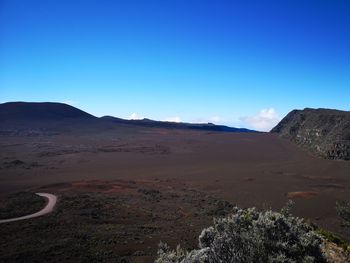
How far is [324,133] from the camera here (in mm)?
68062

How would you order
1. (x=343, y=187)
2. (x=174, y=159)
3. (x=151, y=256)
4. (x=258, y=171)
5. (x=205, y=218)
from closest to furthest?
(x=151, y=256)
(x=205, y=218)
(x=343, y=187)
(x=258, y=171)
(x=174, y=159)

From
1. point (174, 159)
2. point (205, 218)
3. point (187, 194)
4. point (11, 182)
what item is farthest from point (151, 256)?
point (174, 159)

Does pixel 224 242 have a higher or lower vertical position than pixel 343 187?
higher

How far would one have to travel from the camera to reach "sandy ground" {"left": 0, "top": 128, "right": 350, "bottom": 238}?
35.2m

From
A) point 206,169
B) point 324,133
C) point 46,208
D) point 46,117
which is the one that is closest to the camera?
point 46,208

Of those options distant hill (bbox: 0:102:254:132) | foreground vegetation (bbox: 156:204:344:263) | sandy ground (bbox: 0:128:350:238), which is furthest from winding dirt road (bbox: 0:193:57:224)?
distant hill (bbox: 0:102:254:132)

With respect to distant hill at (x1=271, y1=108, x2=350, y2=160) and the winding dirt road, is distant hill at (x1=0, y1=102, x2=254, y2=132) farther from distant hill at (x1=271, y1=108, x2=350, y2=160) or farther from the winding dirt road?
the winding dirt road

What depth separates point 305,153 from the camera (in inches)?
2554

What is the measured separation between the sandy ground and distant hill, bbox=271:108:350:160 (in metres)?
2.55

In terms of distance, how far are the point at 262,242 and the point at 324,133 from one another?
6497 cm

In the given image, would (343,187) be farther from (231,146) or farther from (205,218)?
(231,146)

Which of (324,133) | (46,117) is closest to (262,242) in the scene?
(324,133)

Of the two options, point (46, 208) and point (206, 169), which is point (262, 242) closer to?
point (46, 208)

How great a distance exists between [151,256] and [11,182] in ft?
87.6
